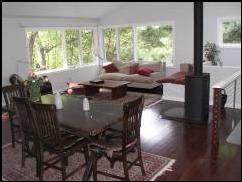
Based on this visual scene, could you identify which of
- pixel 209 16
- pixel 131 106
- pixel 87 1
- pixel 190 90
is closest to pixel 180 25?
pixel 209 16

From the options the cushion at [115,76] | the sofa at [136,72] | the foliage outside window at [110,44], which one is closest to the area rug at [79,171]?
the sofa at [136,72]

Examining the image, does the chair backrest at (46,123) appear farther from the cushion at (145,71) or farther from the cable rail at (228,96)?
the cushion at (145,71)

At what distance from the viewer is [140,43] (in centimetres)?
884

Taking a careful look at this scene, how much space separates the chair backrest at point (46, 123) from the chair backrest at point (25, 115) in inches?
6.7

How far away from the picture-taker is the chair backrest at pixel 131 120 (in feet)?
9.42

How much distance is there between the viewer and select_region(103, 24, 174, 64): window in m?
8.29

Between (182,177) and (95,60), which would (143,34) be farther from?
(182,177)

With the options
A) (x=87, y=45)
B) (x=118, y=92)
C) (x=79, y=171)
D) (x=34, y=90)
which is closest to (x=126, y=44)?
(x=87, y=45)

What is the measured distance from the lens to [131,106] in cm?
289

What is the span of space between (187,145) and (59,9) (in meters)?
5.22

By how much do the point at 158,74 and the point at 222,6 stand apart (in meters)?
2.40

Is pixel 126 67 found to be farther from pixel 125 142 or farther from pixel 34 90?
pixel 125 142

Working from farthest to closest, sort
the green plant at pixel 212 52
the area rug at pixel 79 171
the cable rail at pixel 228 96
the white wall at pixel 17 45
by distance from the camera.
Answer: the green plant at pixel 212 52 < the white wall at pixel 17 45 < the cable rail at pixel 228 96 < the area rug at pixel 79 171

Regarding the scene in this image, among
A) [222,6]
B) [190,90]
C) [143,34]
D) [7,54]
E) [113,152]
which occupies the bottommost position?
[113,152]
